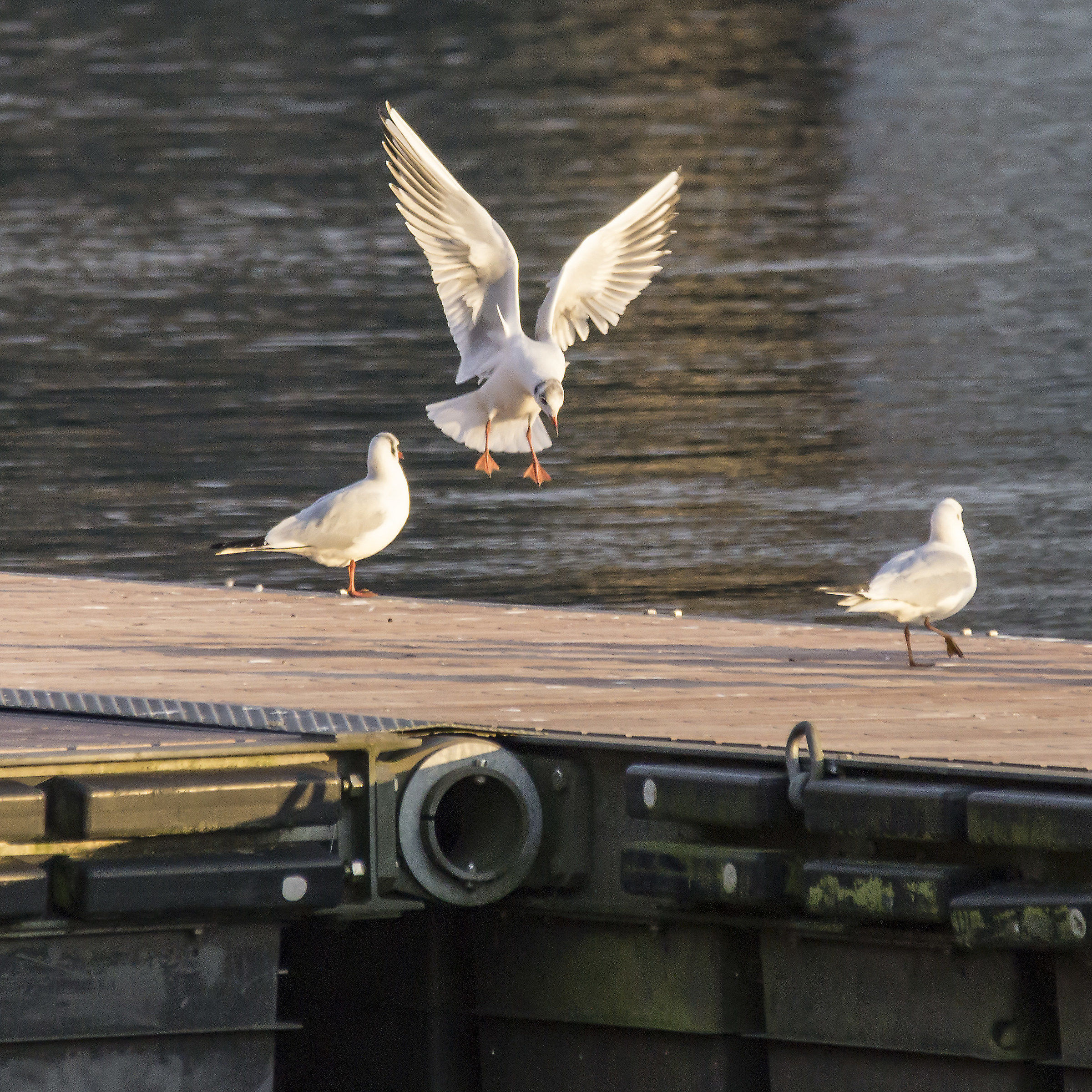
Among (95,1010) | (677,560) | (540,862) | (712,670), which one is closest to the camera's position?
(95,1010)

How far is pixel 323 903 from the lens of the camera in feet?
19.8

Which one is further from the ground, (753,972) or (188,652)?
(188,652)

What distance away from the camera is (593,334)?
26.8 metres

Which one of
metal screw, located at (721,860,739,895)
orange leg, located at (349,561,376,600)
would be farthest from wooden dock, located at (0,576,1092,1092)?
orange leg, located at (349,561,376,600)

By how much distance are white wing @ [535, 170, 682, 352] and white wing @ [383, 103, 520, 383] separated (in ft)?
0.73

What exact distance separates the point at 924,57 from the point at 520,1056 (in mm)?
59711

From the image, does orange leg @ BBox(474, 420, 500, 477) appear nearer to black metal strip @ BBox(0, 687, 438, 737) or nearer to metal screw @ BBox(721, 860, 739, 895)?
black metal strip @ BBox(0, 687, 438, 737)

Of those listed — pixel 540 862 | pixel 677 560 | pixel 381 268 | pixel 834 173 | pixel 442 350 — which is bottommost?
pixel 540 862

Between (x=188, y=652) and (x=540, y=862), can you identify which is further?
(x=188, y=652)

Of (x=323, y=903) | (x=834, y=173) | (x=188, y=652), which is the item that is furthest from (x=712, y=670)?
(x=834, y=173)

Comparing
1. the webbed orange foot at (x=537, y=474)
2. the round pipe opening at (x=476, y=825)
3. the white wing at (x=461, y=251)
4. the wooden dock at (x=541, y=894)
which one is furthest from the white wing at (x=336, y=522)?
the round pipe opening at (x=476, y=825)

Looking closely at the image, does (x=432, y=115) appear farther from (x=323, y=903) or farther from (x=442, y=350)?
(x=323, y=903)

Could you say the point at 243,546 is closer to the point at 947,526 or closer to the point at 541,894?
the point at 947,526

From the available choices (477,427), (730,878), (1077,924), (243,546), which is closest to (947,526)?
(243,546)
